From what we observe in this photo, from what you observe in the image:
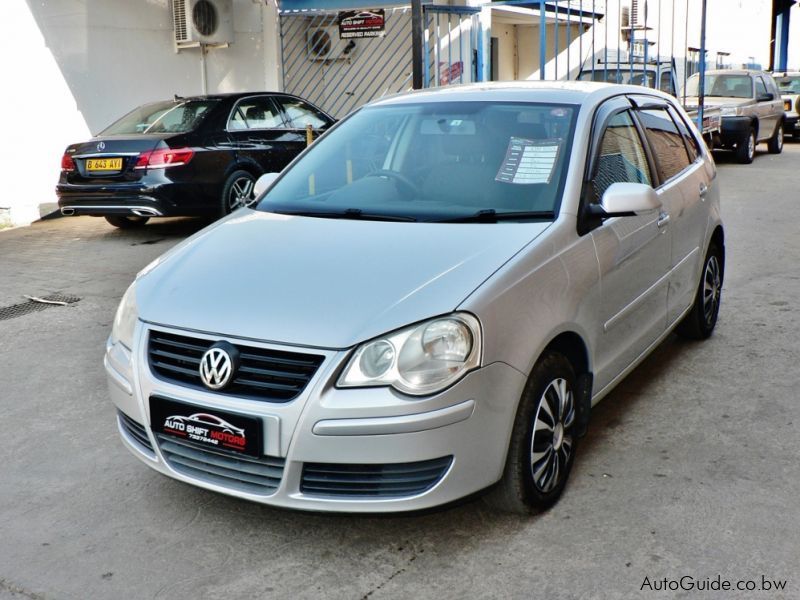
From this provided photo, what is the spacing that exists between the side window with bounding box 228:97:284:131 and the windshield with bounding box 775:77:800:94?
591 inches

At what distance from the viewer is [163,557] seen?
3160 mm

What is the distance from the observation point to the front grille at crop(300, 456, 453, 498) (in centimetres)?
289

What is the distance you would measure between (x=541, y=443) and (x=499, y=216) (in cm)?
92

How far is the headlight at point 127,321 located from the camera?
3330 millimetres

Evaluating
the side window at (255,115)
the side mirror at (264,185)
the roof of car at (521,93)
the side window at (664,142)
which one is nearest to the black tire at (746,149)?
the side window at (255,115)

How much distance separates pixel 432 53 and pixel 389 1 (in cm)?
167

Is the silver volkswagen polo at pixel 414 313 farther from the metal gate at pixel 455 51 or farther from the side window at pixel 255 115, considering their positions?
the metal gate at pixel 455 51

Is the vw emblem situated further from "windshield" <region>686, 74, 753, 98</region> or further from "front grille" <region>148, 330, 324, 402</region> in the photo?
"windshield" <region>686, 74, 753, 98</region>

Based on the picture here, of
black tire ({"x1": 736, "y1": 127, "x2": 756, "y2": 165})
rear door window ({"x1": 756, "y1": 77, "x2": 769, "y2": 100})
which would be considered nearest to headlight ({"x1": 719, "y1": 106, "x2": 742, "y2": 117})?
black tire ({"x1": 736, "y1": 127, "x2": 756, "y2": 165})

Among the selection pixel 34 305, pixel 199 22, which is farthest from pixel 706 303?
pixel 199 22

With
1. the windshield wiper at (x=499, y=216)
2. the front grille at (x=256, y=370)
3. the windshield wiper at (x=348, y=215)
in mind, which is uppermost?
the windshield wiper at (x=499, y=216)

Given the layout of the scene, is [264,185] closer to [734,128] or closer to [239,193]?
[239,193]

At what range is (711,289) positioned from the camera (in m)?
5.48

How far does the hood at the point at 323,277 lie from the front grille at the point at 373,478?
1.34 feet
